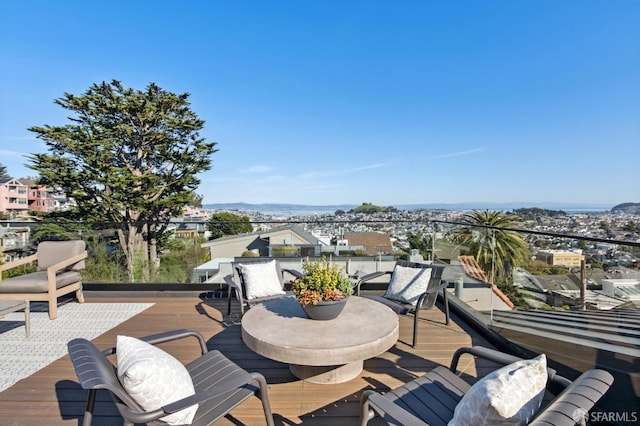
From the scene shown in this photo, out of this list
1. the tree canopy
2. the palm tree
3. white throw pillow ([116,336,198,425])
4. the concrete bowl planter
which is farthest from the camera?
the tree canopy

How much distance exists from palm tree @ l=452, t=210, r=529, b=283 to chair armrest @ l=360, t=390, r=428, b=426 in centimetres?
241

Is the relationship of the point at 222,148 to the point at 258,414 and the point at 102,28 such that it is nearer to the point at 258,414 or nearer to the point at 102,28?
the point at 102,28

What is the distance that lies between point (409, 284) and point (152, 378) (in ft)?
9.80

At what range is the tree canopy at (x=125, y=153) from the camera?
58.1 ft

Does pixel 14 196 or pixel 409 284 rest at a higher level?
pixel 14 196

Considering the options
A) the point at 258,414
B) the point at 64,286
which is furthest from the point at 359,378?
the point at 64,286

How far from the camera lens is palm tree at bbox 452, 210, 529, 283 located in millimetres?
3344

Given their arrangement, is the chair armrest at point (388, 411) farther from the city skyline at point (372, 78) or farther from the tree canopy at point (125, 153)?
the tree canopy at point (125, 153)

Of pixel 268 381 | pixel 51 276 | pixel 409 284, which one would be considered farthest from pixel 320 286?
pixel 51 276

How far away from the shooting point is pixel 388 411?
143 centimetres

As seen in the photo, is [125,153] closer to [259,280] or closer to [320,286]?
[259,280]

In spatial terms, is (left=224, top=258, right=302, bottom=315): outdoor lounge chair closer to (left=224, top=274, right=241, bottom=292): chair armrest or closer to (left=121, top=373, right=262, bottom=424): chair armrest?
(left=224, top=274, right=241, bottom=292): chair armrest

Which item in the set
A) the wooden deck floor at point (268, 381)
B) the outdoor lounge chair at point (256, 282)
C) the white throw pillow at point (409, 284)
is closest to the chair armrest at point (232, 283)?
the outdoor lounge chair at point (256, 282)

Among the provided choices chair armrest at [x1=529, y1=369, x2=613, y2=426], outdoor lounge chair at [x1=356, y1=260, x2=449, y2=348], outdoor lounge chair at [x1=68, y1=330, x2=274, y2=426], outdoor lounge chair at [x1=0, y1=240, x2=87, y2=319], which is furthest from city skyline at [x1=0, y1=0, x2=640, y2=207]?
chair armrest at [x1=529, y1=369, x2=613, y2=426]
